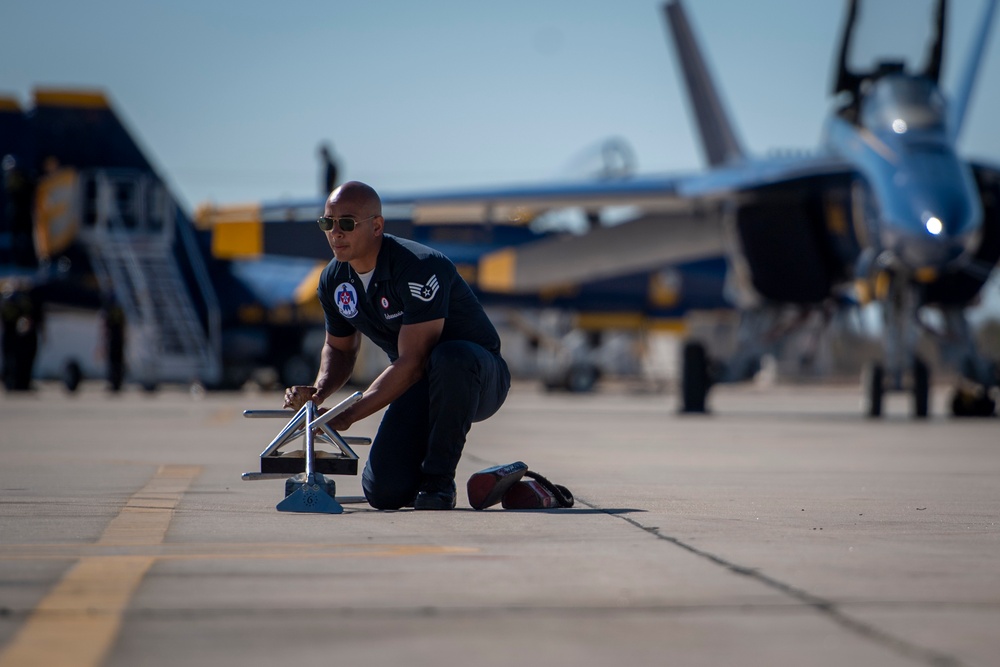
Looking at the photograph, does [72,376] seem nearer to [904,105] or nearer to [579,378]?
[579,378]

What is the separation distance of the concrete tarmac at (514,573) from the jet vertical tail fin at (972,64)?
9262 millimetres

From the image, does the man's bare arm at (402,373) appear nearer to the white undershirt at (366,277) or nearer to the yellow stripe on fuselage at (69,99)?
the white undershirt at (366,277)

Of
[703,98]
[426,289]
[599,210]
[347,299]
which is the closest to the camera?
[426,289]

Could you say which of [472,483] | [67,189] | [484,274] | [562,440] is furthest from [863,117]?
[67,189]

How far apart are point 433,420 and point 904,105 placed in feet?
35.0

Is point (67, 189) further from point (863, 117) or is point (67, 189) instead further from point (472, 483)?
point (472, 483)

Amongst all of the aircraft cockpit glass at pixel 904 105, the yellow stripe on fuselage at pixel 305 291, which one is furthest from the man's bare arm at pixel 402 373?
the yellow stripe on fuselage at pixel 305 291

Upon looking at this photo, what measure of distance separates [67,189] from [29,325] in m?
5.29

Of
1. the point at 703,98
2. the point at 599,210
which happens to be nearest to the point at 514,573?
A: the point at 599,210

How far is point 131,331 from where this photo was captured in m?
30.9

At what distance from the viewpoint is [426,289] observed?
562 cm

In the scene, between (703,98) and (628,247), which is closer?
(628,247)

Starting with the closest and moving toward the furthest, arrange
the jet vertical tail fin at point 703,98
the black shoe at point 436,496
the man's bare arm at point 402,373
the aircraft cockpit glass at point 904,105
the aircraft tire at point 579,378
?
1. the man's bare arm at point 402,373
2. the black shoe at point 436,496
3. the aircraft cockpit glass at point 904,105
4. the jet vertical tail fin at point 703,98
5. the aircraft tire at point 579,378

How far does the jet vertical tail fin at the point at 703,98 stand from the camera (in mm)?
23469
